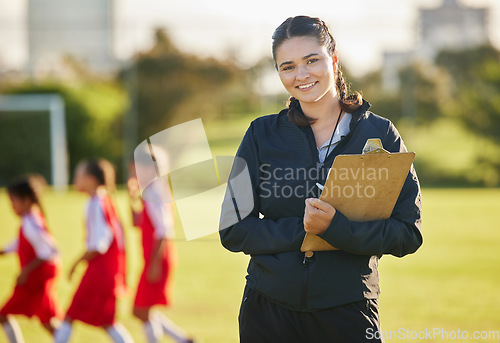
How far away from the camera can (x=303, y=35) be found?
83.9 inches

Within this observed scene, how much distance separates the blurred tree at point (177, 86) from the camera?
2412 cm

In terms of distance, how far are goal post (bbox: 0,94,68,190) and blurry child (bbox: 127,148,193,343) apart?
17.9 m

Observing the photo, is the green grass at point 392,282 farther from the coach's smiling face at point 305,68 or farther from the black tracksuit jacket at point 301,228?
the coach's smiling face at point 305,68

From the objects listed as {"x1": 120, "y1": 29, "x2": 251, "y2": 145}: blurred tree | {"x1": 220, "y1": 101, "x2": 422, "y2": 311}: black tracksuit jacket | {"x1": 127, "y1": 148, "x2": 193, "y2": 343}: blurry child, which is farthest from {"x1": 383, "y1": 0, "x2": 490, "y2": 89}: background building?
{"x1": 220, "y1": 101, "x2": 422, "y2": 311}: black tracksuit jacket

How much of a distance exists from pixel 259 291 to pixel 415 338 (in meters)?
3.08

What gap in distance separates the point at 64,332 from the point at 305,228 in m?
2.66

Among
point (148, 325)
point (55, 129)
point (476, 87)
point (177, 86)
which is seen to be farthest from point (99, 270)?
point (476, 87)

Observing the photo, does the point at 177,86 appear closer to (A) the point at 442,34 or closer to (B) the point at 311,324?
(A) the point at 442,34

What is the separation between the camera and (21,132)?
75.6 ft

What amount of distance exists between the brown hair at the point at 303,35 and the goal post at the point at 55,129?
20.7 meters

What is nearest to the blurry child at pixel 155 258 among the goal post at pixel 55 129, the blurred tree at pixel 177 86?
the goal post at pixel 55 129

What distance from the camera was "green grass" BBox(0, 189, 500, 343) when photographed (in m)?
5.39

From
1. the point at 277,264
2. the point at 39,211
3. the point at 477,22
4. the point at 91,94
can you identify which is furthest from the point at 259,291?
the point at 477,22

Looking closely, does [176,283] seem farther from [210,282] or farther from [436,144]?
[436,144]
